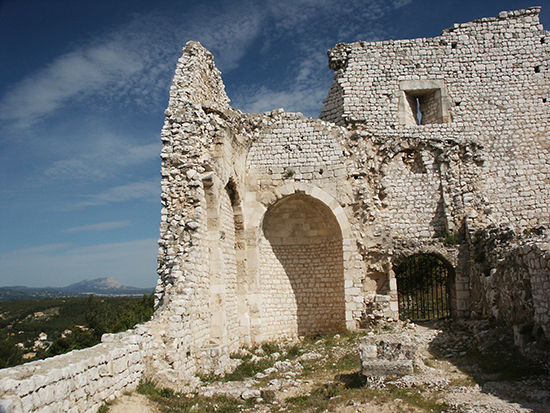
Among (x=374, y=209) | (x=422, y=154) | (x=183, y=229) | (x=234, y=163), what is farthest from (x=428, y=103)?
(x=183, y=229)

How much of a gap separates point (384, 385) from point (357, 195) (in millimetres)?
6416

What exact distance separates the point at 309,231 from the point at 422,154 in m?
4.78

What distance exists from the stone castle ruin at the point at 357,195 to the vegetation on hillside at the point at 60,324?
370 centimetres

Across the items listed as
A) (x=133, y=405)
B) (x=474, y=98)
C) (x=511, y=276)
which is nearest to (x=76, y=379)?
(x=133, y=405)

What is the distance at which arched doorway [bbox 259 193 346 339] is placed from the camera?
12430mm

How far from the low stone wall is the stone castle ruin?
0.44m

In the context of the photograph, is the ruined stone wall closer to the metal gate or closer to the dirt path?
the metal gate

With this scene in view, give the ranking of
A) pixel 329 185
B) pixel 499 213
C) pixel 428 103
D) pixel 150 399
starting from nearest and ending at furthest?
pixel 150 399 < pixel 329 185 < pixel 499 213 < pixel 428 103

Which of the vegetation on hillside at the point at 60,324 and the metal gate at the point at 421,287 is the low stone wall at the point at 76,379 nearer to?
the vegetation on hillside at the point at 60,324

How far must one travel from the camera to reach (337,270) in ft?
41.4

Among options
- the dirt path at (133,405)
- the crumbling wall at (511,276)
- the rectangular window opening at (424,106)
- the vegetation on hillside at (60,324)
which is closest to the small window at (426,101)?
the rectangular window opening at (424,106)

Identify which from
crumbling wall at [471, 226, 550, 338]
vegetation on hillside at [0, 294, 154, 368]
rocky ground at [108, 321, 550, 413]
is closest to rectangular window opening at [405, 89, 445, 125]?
crumbling wall at [471, 226, 550, 338]

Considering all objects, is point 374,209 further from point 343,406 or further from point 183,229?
point 343,406

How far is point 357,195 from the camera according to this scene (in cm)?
1233
